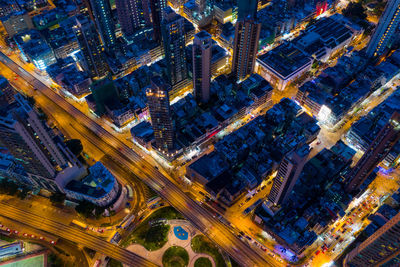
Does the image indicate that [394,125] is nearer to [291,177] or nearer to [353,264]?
[291,177]

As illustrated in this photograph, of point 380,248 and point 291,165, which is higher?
point 291,165

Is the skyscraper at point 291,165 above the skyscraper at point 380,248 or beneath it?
above

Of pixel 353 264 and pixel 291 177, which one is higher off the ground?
pixel 291 177

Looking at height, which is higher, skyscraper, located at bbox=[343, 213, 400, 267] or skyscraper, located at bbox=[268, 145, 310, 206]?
skyscraper, located at bbox=[268, 145, 310, 206]

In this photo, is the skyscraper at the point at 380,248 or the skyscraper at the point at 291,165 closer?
the skyscraper at the point at 380,248

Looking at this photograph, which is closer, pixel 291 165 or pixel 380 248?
pixel 380 248

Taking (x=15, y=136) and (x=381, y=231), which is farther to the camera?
(x=15, y=136)

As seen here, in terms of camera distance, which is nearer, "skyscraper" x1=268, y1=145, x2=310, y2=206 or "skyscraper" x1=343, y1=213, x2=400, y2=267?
"skyscraper" x1=343, y1=213, x2=400, y2=267

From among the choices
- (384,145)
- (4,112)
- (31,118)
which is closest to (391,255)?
(384,145)
